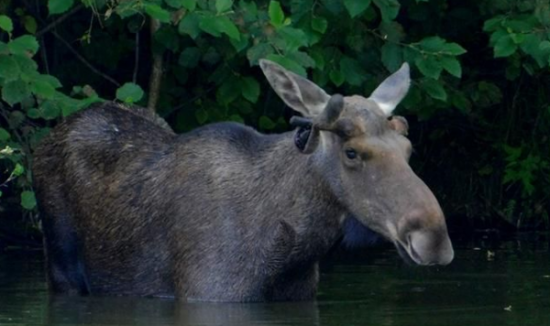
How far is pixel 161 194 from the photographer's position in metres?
10.8

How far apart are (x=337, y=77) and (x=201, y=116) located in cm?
121

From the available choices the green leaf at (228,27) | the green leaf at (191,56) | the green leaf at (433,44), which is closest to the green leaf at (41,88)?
the green leaf at (228,27)

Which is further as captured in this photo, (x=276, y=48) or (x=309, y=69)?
(x=309, y=69)

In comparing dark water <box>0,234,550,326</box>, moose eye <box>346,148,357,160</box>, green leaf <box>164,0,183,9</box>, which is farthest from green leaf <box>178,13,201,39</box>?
moose eye <box>346,148,357,160</box>

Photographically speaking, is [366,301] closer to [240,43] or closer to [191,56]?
[240,43]

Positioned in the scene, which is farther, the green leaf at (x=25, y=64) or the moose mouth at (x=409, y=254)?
the green leaf at (x=25, y=64)

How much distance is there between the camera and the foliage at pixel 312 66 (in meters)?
11.6

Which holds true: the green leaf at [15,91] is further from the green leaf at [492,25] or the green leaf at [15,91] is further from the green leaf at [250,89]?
the green leaf at [492,25]

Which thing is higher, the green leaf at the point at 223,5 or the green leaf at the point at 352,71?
the green leaf at the point at 223,5

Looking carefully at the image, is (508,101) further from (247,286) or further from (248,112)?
(247,286)

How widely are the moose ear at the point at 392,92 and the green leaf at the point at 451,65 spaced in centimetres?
164

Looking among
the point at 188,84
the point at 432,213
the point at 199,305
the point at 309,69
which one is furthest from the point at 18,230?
the point at 432,213

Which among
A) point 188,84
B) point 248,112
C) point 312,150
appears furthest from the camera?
point 188,84

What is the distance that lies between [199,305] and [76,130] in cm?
182
